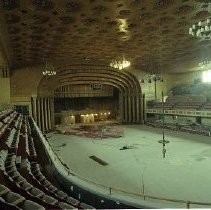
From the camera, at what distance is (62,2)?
31.4 ft

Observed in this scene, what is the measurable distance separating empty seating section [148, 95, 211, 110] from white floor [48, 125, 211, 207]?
559 cm

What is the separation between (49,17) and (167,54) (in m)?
11.1

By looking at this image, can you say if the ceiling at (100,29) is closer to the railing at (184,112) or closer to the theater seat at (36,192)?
the railing at (184,112)

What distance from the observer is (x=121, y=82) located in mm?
28797

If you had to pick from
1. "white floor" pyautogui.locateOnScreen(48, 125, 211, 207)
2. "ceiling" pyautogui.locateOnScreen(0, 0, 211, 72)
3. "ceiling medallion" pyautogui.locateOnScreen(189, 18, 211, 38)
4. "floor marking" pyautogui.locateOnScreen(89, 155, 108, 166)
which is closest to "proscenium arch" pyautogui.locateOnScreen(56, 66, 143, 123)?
"ceiling" pyautogui.locateOnScreen(0, 0, 211, 72)

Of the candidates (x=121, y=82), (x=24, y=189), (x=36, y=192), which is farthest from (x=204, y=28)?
(x=121, y=82)

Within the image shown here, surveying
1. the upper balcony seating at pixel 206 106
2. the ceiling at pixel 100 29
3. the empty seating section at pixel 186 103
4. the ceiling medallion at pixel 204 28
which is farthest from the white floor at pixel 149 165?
the ceiling at pixel 100 29

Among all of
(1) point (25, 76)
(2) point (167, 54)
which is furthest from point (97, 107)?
(2) point (167, 54)

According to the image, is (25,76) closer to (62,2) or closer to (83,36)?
(83,36)

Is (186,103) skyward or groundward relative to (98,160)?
skyward

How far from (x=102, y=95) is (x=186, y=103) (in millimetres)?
10510

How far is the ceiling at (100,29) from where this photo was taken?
33.0 feet

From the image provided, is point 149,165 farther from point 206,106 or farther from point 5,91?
point 5,91

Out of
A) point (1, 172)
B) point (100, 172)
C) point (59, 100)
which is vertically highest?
point (59, 100)
